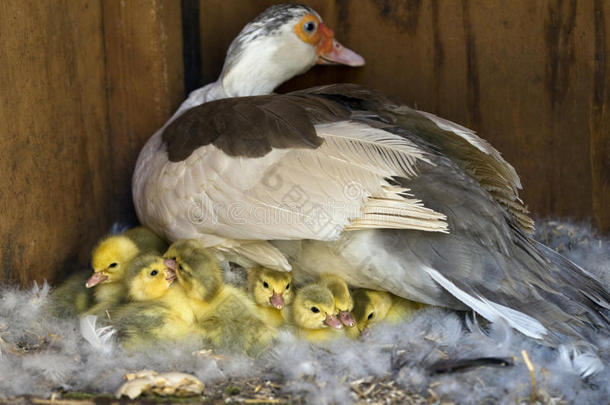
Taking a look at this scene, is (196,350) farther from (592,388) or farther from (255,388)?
(592,388)

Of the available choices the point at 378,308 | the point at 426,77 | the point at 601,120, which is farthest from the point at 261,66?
the point at 601,120

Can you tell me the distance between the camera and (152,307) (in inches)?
88.7

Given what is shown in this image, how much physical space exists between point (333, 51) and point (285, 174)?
0.89 metres

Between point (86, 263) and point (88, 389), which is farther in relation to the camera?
point (86, 263)

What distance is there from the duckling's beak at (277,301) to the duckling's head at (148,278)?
0.95ft

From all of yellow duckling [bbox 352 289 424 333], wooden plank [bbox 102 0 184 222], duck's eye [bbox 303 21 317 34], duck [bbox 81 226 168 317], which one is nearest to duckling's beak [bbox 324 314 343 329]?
yellow duckling [bbox 352 289 424 333]

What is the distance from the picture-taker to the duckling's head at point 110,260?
7.94 ft

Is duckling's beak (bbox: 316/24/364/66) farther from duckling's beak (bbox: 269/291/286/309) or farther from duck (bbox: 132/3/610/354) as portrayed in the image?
duckling's beak (bbox: 269/291/286/309)

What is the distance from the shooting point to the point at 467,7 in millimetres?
2924

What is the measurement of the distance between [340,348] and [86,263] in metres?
1.08

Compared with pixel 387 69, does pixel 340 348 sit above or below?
below

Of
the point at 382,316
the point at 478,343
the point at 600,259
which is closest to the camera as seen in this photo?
the point at 478,343

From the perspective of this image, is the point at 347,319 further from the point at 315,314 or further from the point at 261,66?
the point at 261,66

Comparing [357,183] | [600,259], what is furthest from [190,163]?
[600,259]
